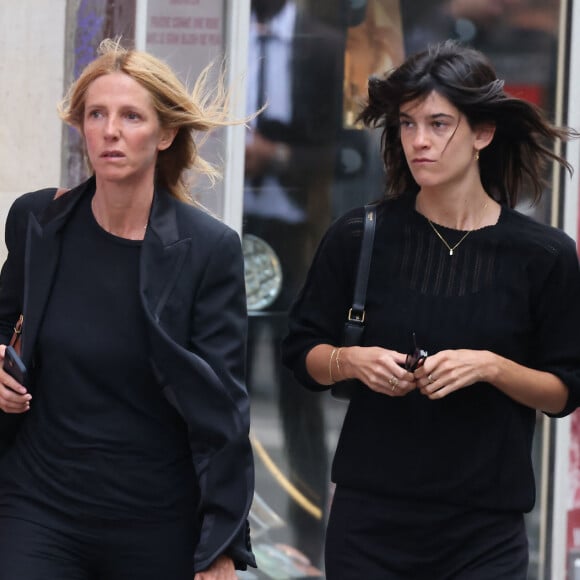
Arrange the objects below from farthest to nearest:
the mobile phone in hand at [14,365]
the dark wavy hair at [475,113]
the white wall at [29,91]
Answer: the white wall at [29,91] → the dark wavy hair at [475,113] → the mobile phone in hand at [14,365]

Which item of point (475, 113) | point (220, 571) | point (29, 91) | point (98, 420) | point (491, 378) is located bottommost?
point (220, 571)

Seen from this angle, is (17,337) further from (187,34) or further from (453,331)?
(187,34)

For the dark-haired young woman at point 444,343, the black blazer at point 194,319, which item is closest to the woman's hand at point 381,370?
the dark-haired young woman at point 444,343

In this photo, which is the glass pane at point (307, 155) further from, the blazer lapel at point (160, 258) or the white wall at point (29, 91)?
the blazer lapel at point (160, 258)

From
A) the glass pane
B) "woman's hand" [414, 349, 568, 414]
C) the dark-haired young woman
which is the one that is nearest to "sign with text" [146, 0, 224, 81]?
the glass pane

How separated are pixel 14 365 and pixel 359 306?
931 mm

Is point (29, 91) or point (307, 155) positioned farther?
point (307, 155)

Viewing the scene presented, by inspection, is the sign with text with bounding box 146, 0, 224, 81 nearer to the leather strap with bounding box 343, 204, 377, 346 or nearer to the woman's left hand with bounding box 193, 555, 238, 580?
the leather strap with bounding box 343, 204, 377, 346

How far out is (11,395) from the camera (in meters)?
3.67

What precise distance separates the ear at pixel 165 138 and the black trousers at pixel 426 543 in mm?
1043

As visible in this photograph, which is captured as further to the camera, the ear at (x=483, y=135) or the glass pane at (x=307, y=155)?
the glass pane at (x=307, y=155)

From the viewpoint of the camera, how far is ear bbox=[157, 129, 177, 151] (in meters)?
3.94

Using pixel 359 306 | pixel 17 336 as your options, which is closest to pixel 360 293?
pixel 359 306

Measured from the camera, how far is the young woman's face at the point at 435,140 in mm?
4035
